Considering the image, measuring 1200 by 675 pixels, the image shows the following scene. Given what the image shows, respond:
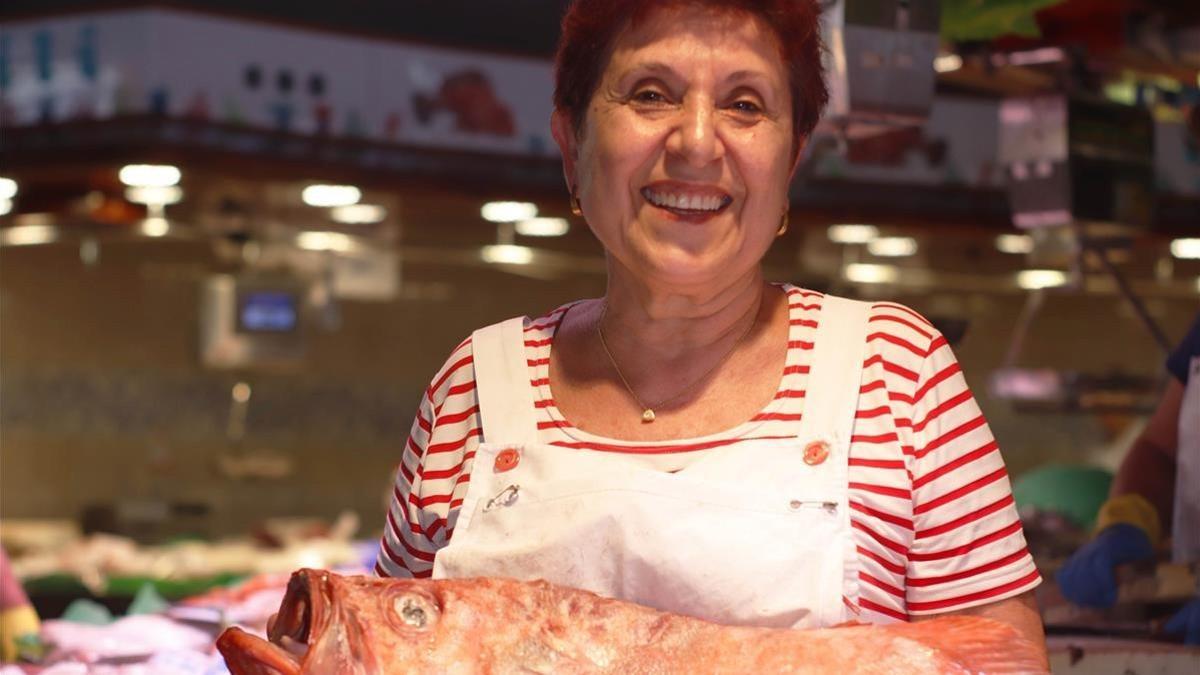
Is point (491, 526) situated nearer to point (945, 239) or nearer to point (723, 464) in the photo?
point (723, 464)

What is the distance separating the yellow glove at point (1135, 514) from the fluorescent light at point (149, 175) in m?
4.17

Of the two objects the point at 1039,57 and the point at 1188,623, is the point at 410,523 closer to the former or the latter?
the point at 1188,623

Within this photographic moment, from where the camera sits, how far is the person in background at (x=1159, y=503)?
9.45 ft

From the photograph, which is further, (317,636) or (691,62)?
(691,62)

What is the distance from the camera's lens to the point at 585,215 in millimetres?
1825

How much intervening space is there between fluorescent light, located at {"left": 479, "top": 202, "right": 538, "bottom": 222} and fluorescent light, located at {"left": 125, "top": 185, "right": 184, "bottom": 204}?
1359 mm

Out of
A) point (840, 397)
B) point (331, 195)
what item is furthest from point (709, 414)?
point (331, 195)

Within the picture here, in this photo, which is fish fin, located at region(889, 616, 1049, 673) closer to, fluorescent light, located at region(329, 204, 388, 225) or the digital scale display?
fluorescent light, located at region(329, 204, 388, 225)

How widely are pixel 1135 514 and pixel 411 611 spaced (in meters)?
2.16

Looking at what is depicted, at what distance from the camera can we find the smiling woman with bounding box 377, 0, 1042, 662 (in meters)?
1.61

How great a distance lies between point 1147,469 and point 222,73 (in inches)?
164

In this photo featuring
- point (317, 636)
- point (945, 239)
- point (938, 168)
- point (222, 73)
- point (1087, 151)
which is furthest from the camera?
point (945, 239)

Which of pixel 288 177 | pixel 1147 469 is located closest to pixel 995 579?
pixel 1147 469

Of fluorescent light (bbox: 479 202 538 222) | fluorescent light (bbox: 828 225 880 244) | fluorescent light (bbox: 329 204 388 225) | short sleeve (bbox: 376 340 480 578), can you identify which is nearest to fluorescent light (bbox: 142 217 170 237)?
fluorescent light (bbox: 329 204 388 225)
